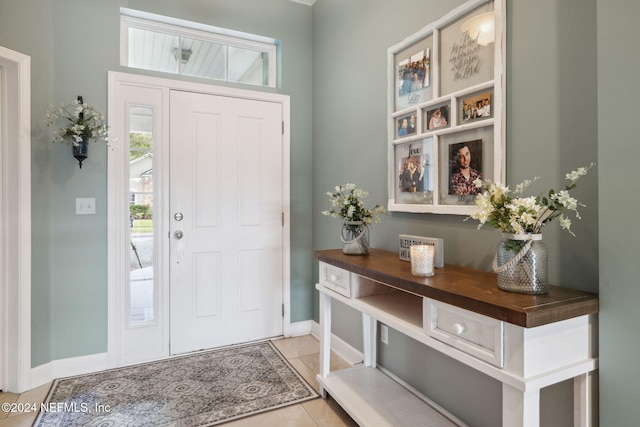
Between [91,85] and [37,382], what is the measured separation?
1.97 metres

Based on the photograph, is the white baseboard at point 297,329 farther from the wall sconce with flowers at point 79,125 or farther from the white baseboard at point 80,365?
the wall sconce with flowers at point 79,125

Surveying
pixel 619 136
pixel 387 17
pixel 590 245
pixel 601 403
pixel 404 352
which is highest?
pixel 387 17

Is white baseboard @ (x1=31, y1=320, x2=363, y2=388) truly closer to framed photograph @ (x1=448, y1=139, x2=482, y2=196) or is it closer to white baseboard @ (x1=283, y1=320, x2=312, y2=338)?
white baseboard @ (x1=283, y1=320, x2=312, y2=338)

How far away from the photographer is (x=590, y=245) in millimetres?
1235

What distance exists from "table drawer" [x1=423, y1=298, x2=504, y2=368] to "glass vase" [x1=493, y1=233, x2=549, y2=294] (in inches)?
6.5

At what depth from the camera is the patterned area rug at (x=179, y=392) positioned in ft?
6.60

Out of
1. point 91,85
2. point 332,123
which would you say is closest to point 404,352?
point 332,123

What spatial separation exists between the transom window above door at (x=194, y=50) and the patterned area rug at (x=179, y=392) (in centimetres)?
219

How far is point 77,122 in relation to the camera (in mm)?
2371

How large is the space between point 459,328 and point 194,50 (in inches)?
109

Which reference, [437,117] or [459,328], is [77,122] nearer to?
[437,117]

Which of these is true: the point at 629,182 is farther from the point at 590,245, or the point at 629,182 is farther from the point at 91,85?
the point at 91,85

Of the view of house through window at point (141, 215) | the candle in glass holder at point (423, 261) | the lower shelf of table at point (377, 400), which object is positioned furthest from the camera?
the view of house through window at point (141, 215)

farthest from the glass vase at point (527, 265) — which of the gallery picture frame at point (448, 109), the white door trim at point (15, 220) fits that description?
A: the white door trim at point (15, 220)
